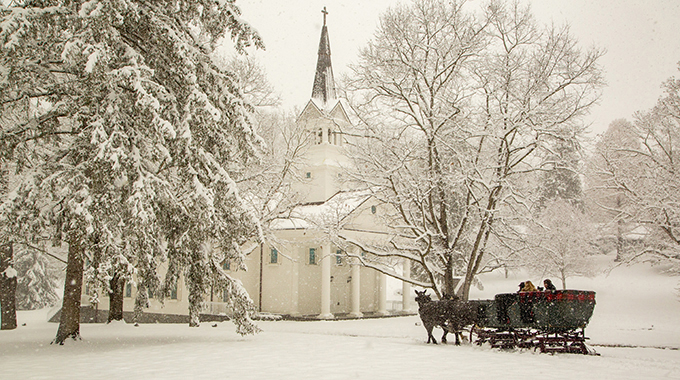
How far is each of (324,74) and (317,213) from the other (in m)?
11.8

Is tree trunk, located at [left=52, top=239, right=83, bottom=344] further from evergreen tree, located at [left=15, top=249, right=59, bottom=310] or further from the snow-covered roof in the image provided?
evergreen tree, located at [left=15, top=249, right=59, bottom=310]

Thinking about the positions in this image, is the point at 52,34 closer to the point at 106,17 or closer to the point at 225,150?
the point at 106,17

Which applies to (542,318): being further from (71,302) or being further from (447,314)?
(71,302)

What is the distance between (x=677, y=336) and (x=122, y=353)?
21513mm

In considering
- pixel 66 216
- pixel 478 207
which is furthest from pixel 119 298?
pixel 478 207

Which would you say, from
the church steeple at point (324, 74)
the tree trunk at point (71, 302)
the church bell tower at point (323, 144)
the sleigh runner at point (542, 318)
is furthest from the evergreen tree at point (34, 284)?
the sleigh runner at point (542, 318)

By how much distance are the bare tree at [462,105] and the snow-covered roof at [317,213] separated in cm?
201

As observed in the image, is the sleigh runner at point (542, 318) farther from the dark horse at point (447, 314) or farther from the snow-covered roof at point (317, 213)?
the snow-covered roof at point (317, 213)

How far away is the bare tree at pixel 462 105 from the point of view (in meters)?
16.0

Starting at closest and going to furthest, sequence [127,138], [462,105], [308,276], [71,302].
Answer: [127,138] < [71,302] < [462,105] < [308,276]

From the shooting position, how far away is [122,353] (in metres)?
10.4

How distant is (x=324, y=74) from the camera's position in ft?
116

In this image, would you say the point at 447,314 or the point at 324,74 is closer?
the point at 447,314

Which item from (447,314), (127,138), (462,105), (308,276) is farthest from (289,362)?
(308,276)
